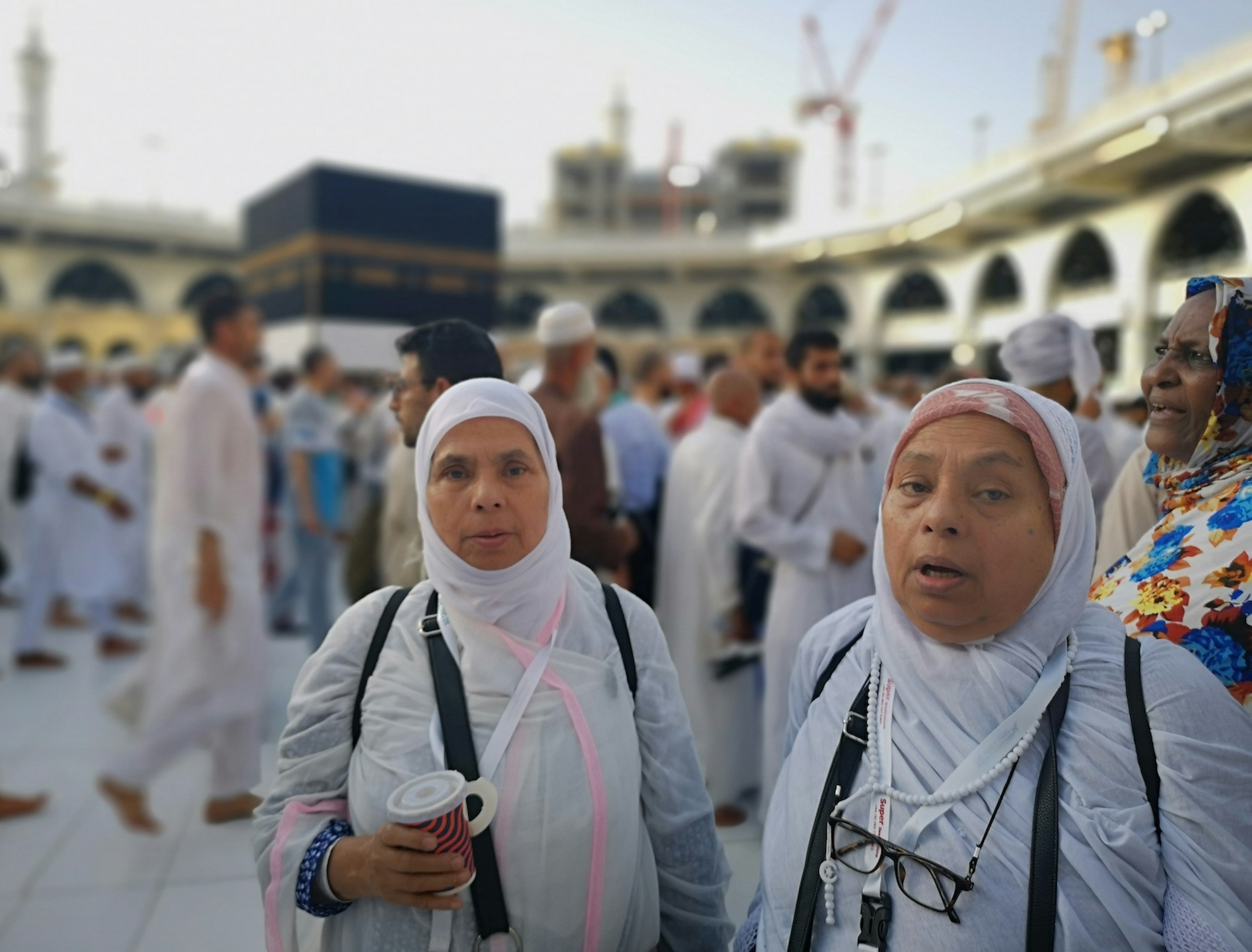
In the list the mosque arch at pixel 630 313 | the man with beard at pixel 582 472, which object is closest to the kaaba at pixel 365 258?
the mosque arch at pixel 630 313

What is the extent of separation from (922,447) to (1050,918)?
55 cm

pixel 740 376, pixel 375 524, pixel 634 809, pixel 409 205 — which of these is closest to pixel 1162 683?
pixel 634 809

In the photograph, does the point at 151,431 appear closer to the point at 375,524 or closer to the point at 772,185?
the point at 375,524

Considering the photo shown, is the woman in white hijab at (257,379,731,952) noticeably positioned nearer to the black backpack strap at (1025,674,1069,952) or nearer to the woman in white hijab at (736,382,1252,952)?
the woman in white hijab at (736,382,1252,952)

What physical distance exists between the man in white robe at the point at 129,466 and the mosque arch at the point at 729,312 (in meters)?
27.1

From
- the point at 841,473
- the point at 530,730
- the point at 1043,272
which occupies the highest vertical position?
the point at 1043,272

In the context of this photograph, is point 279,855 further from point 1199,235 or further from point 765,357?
point 1199,235

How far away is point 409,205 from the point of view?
1905cm

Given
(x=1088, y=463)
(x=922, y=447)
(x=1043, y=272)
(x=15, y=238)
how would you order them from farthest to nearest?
(x=15, y=238) → (x=1043, y=272) → (x=1088, y=463) → (x=922, y=447)

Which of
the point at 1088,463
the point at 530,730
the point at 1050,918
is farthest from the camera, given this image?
the point at 1088,463

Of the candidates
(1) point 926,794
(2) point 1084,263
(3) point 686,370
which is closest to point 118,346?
(3) point 686,370

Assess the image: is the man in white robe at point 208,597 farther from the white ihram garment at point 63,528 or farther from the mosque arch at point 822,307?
the mosque arch at point 822,307

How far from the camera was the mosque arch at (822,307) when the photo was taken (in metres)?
30.6

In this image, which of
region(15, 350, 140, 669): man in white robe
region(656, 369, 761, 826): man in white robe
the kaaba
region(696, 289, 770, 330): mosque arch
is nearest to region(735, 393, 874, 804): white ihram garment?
region(656, 369, 761, 826): man in white robe
